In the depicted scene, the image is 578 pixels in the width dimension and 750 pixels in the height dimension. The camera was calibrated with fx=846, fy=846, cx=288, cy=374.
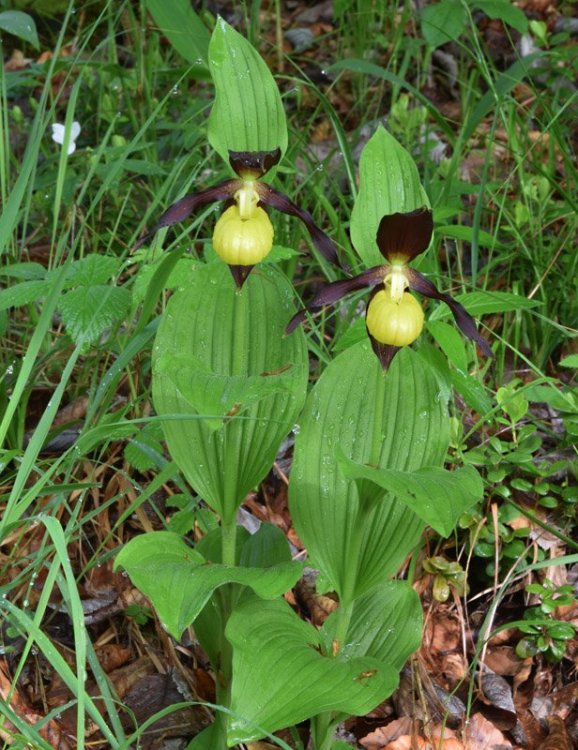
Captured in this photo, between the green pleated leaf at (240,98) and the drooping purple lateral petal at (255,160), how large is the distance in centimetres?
6

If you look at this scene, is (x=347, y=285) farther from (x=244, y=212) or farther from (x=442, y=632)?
(x=442, y=632)

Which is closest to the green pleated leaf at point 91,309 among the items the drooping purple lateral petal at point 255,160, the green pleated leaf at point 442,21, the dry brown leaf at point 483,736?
the drooping purple lateral petal at point 255,160

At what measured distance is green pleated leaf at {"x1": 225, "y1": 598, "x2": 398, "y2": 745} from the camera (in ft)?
3.49

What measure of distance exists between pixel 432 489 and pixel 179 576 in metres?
0.36

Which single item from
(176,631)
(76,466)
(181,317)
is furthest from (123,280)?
(176,631)

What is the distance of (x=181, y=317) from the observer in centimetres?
129

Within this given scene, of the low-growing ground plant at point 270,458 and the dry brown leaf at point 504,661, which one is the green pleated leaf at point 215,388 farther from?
the dry brown leaf at point 504,661

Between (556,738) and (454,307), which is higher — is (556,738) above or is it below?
below

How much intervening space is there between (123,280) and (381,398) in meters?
1.08

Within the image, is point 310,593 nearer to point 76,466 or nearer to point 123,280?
point 76,466

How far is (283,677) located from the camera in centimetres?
110

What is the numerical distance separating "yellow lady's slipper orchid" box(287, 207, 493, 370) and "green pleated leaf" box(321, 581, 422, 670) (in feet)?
1.40

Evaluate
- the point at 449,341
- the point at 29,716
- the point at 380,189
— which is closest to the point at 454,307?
the point at 380,189

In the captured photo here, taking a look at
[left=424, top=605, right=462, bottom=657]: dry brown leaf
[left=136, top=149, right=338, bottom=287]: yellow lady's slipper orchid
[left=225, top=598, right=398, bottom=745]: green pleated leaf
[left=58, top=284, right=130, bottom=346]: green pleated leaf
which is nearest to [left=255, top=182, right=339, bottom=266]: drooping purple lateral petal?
[left=136, top=149, right=338, bottom=287]: yellow lady's slipper orchid
